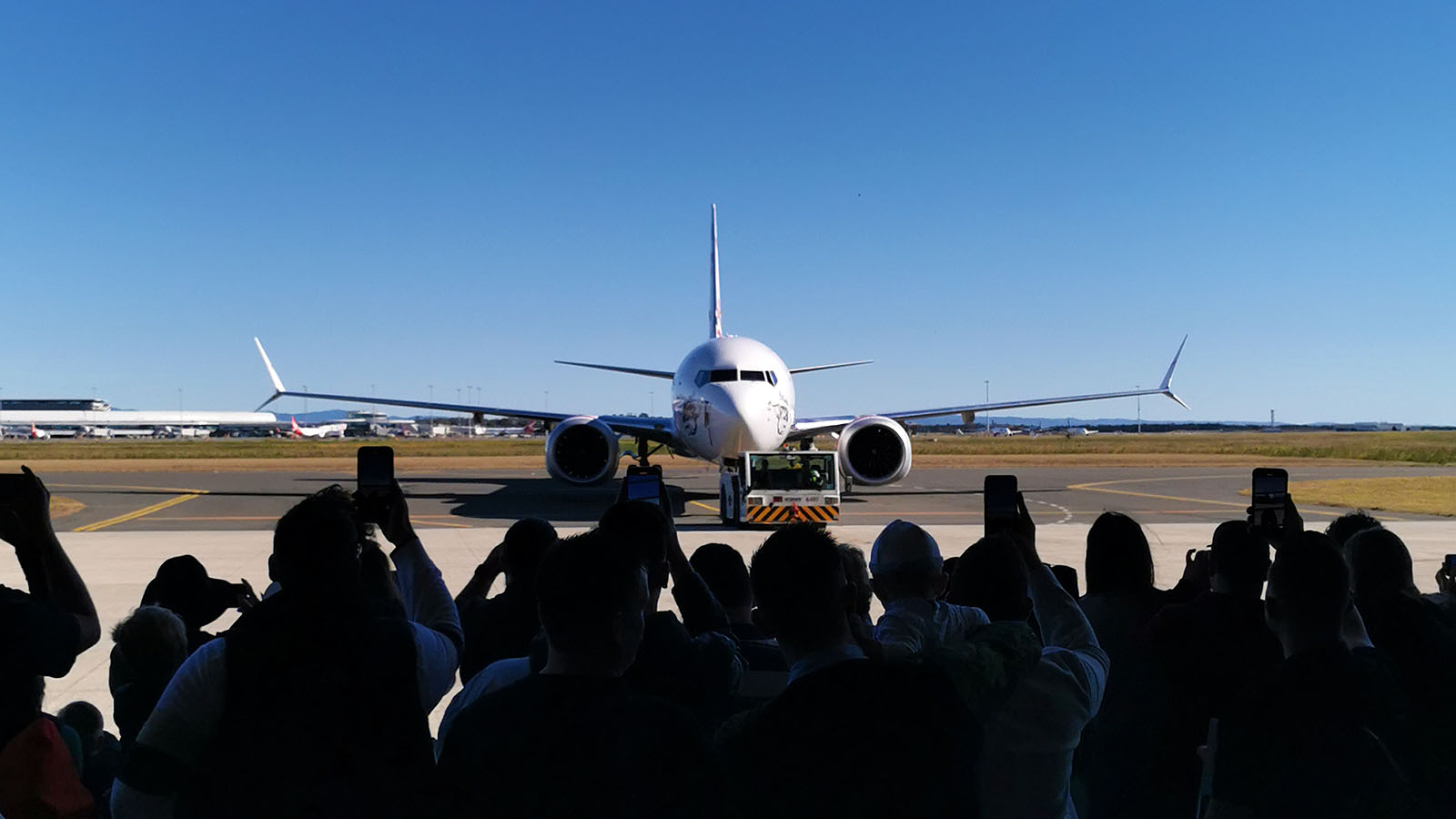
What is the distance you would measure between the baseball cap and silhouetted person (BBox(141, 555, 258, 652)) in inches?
87.6

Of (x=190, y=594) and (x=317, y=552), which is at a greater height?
(x=317, y=552)

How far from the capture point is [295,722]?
2193mm

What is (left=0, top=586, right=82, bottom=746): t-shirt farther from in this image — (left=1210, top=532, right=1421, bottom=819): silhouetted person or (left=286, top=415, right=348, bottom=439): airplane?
(left=286, top=415, right=348, bottom=439): airplane

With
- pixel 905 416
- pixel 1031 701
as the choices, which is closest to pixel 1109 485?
pixel 905 416

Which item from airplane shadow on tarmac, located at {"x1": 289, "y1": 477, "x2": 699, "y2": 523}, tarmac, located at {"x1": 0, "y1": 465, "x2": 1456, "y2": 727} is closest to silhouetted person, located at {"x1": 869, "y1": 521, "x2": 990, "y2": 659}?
tarmac, located at {"x1": 0, "y1": 465, "x2": 1456, "y2": 727}

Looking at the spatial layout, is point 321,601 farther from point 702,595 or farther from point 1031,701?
point 1031,701

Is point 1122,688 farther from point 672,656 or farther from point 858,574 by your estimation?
point 672,656

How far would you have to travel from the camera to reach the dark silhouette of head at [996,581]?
311cm

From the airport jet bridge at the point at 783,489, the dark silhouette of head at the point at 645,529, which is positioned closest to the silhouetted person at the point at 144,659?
the dark silhouette of head at the point at 645,529

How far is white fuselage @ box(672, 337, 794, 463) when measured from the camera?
65.6ft

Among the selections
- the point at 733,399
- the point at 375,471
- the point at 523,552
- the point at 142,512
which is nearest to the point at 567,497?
the point at 733,399

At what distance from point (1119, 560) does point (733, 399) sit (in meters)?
16.3

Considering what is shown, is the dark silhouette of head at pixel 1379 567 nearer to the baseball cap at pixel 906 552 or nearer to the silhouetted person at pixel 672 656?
the baseball cap at pixel 906 552

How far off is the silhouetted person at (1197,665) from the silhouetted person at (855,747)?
1.54 m
